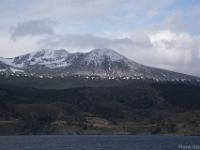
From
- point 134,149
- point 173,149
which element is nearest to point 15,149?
point 134,149

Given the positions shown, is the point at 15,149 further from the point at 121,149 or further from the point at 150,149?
the point at 150,149

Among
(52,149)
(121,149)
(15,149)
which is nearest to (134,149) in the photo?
(121,149)

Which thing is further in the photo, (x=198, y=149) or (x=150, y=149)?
(x=150, y=149)

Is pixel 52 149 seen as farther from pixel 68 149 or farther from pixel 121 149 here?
pixel 121 149

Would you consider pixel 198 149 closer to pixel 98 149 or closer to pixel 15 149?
pixel 98 149

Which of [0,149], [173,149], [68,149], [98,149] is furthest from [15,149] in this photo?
[173,149]

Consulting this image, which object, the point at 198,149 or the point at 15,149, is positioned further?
the point at 15,149

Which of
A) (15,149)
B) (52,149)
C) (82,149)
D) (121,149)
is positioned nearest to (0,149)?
(15,149)

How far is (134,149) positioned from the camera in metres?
174

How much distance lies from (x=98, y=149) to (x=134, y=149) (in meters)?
13.3

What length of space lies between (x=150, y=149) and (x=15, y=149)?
48.7 m

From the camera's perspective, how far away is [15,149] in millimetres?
173125

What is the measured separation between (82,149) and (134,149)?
18813 millimetres

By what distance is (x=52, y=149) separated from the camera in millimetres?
172625
